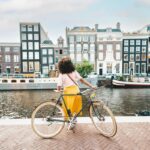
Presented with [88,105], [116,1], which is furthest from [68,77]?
[116,1]

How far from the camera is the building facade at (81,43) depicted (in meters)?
42.4

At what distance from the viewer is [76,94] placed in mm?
3848

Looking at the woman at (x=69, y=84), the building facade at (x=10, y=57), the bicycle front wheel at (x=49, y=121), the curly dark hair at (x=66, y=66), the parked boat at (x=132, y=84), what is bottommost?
the parked boat at (x=132, y=84)

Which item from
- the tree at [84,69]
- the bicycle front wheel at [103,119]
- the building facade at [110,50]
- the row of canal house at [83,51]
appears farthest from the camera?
the building facade at [110,50]

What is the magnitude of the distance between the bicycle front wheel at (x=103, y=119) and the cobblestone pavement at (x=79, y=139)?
107 mm

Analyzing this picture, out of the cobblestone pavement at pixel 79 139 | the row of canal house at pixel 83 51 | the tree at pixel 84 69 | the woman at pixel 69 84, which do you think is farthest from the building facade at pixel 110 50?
the woman at pixel 69 84

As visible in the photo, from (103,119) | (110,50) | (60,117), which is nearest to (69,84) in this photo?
(60,117)

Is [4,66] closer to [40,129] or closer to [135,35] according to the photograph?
[135,35]

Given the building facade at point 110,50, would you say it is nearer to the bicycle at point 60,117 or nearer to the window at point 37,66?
the window at point 37,66

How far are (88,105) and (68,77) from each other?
0.61m

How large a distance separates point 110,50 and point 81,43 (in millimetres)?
5561

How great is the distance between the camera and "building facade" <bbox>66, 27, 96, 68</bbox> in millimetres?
42438

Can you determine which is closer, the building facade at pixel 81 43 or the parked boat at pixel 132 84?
the parked boat at pixel 132 84

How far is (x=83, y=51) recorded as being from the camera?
140ft
